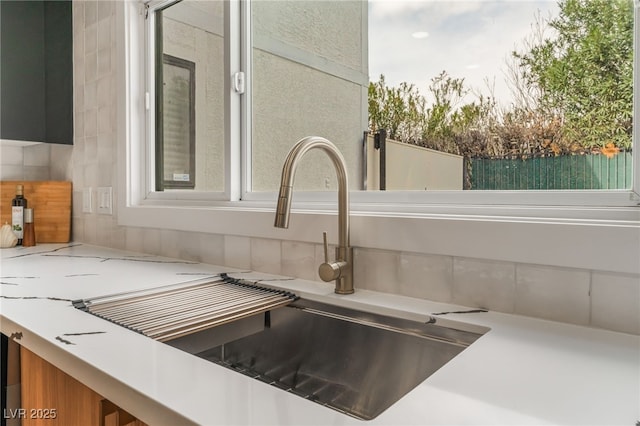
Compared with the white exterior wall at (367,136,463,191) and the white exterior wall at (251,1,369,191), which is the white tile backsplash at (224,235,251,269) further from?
the white exterior wall at (367,136,463,191)

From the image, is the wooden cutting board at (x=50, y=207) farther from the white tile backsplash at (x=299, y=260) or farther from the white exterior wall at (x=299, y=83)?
the white tile backsplash at (x=299, y=260)

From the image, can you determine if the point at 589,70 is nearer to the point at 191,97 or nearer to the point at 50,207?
the point at 191,97

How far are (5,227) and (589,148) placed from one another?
85.7 inches

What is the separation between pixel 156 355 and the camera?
0.69 m

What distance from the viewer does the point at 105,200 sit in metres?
1.93

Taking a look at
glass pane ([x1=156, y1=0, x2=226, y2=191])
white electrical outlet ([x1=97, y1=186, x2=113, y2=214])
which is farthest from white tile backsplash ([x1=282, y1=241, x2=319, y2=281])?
white electrical outlet ([x1=97, y1=186, x2=113, y2=214])

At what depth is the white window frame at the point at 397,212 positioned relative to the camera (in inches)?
31.3

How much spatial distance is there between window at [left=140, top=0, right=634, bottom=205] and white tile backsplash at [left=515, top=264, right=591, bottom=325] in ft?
0.57

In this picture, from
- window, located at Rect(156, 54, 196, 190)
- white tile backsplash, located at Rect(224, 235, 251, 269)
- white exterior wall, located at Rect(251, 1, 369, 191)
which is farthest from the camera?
window, located at Rect(156, 54, 196, 190)

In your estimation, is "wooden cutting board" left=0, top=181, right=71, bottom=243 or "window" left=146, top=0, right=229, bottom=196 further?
"wooden cutting board" left=0, top=181, right=71, bottom=243

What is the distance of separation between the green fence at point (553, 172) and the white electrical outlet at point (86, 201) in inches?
66.0

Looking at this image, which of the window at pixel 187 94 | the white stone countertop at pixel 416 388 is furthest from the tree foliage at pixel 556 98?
the window at pixel 187 94

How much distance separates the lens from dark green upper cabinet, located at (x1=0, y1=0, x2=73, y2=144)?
1993 mm

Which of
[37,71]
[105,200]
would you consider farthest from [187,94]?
[37,71]
